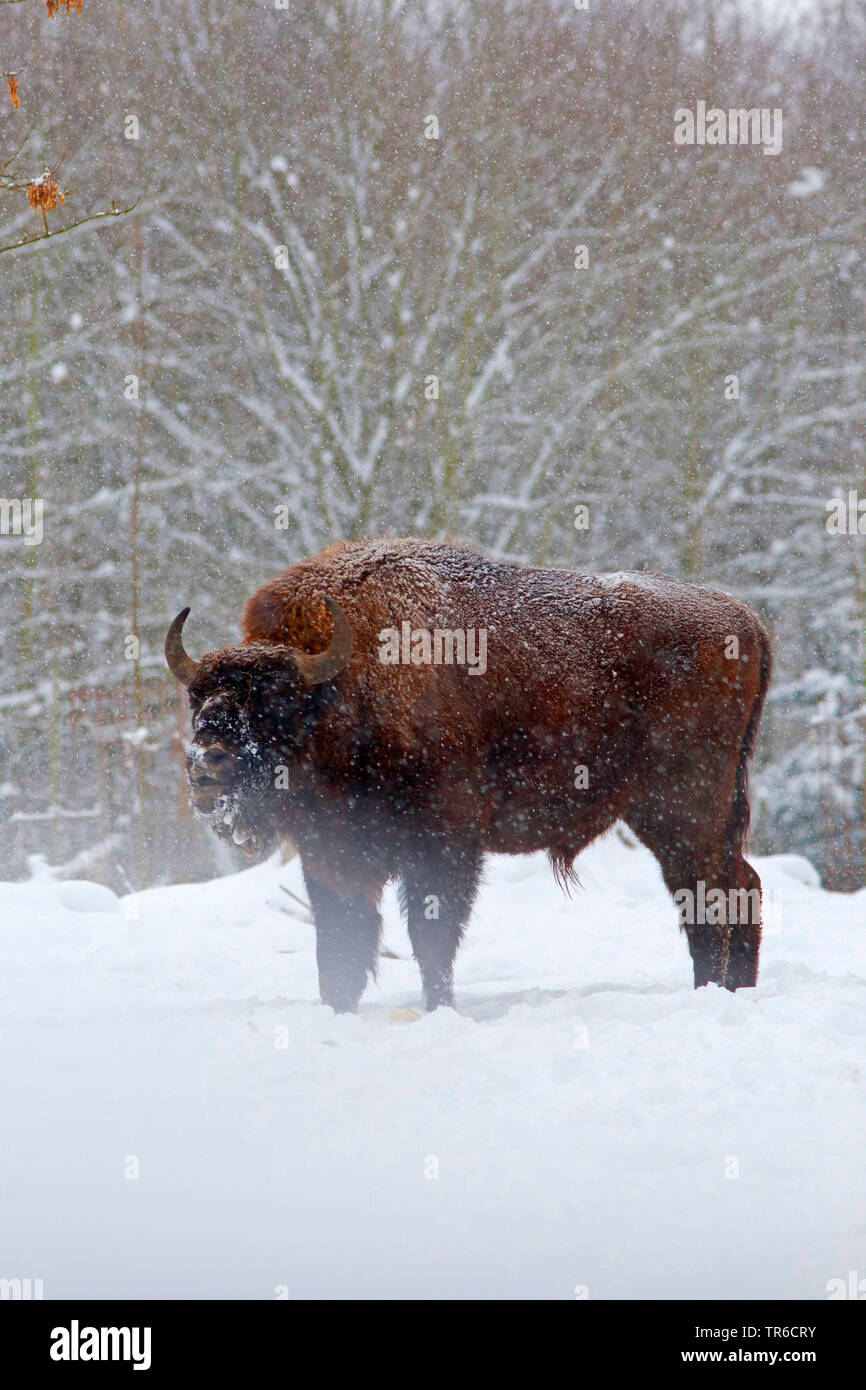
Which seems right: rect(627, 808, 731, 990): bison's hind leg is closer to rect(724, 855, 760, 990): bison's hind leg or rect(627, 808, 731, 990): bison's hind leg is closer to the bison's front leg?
rect(724, 855, 760, 990): bison's hind leg

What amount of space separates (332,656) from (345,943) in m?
→ 1.39

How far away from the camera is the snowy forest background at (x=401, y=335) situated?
39.5ft

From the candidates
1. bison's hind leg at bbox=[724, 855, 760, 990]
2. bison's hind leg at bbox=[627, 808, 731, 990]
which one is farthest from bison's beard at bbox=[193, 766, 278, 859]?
bison's hind leg at bbox=[724, 855, 760, 990]

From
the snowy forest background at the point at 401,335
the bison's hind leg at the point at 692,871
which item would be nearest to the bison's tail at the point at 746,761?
the bison's hind leg at the point at 692,871

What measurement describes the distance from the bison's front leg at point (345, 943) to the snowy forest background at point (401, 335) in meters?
5.96

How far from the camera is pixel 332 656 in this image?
18.6ft

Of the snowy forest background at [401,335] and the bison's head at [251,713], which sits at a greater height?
the snowy forest background at [401,335]

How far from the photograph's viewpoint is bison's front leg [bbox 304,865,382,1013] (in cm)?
593

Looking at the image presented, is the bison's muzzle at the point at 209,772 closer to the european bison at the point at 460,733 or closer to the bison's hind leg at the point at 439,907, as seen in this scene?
the european bison at the point at 460,733

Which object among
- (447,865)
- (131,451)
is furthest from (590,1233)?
(131,451)

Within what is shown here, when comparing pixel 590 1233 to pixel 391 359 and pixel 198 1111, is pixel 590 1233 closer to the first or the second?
A: pixel 198 1111

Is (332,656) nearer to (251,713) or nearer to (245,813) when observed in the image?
(251,713)

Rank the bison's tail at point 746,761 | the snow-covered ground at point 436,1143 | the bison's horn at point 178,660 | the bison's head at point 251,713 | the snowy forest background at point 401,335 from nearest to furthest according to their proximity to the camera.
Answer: the snow-covered ground at point 436,1143 → the bison's head at point 251,713 → the bison's horn at point 178,660 → the bison's tail at point 746,761 → the snowy forest background at point 401,335

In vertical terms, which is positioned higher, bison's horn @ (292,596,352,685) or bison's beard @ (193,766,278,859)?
bison's horn @ (292,596,352,685)
